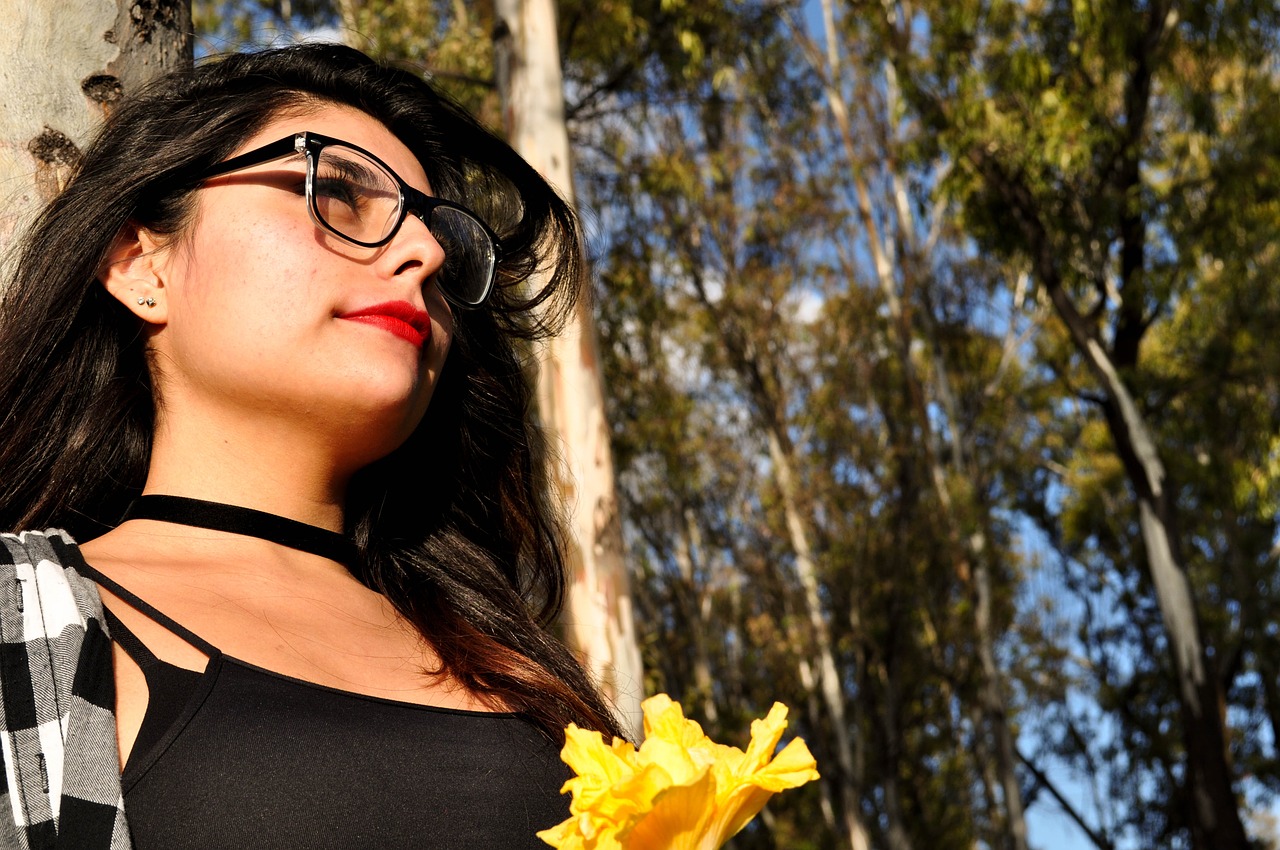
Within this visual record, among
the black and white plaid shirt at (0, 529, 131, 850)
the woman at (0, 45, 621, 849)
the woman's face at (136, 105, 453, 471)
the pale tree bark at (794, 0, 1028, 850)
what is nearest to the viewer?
the black and white plaid shirt at (0, 529, 131, 850)

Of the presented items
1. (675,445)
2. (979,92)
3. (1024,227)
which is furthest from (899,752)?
(979,92)

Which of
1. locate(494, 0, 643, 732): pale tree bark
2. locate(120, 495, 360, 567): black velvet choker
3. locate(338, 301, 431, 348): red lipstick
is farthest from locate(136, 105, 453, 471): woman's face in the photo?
locate(494, 0, 643, 732): pale tree bark

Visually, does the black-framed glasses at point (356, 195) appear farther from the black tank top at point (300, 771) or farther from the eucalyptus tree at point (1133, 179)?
the eucalyptus tree at point (1133, 179)

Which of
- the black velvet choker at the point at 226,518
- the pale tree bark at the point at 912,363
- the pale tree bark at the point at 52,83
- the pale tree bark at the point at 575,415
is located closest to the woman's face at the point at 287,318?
the black velvet choker at the point at 226,518

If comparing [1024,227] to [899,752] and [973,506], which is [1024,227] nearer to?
[973,506]

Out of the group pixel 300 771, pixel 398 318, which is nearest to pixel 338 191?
pixel 398 318

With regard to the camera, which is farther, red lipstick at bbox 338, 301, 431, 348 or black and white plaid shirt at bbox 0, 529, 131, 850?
red lipstick at bbox 338, 301, 431, 348

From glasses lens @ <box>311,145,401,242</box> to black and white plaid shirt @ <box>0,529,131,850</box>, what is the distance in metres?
0.60

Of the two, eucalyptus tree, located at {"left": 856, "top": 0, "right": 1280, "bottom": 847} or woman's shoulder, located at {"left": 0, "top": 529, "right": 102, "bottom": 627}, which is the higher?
eucalyptus tree, located at {"left": 856, "top": 0, "right": 1280, "bottom": 847}

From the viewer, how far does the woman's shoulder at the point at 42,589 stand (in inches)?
49.1

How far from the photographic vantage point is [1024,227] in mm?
11086

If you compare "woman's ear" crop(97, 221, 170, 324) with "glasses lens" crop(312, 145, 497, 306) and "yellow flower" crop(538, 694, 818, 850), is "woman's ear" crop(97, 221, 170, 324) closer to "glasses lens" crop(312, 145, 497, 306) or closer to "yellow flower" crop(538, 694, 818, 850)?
"glasses lens" crop(312, 145, 497, 306)

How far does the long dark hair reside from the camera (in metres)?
1.68

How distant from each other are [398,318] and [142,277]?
35cm
